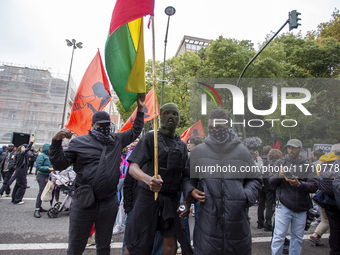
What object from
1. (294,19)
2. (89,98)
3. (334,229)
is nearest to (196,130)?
(89,98)

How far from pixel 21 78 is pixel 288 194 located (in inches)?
1395

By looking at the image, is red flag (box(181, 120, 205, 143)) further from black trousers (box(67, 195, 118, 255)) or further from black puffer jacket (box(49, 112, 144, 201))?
black trousers (box(67, 195, 118, 255))

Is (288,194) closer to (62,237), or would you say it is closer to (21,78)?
(62,237)

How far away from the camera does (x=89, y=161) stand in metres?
2.67

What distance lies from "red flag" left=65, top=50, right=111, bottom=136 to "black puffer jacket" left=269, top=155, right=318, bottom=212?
4.00 metres

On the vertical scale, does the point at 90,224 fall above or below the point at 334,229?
above

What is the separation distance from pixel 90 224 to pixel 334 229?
3.58 meters

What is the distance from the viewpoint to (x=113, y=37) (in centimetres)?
281

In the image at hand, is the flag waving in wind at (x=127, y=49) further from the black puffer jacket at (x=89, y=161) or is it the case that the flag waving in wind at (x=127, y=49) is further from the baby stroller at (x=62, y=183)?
the baby stroller at (x=62, y=183)

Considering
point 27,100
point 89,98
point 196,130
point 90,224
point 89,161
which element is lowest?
point 90,224

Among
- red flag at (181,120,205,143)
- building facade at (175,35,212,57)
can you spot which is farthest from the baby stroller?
building facade at (175,35,212,57)

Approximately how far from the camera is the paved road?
151 inches

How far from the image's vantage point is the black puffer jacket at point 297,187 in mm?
3242

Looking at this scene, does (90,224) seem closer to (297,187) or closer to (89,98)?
(297,187)
